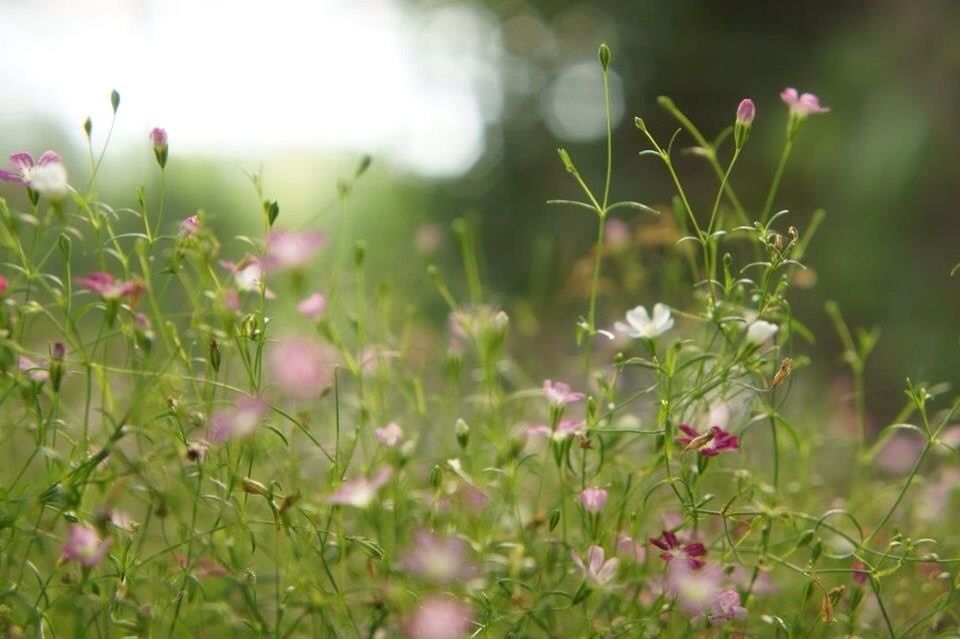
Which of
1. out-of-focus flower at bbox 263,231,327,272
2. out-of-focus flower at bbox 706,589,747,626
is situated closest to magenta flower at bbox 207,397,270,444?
out-of-focus flower at bbox 263,231,327,272

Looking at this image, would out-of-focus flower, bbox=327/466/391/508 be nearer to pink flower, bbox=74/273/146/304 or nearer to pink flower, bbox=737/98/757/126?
pink flower, bbox=74/273/146/304

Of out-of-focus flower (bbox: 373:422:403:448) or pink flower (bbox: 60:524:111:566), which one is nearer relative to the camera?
pink flower (bbox: 60:524:111:566)

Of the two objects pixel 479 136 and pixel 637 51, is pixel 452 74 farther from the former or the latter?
pixel 637 51

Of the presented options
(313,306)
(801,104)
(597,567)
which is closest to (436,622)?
(597,567)

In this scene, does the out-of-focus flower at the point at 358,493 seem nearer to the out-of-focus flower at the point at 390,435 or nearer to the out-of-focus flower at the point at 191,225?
the out-of-focus flower at the point at 390,435

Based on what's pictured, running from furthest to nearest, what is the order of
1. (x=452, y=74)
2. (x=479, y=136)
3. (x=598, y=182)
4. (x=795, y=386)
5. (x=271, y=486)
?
(x=452, y=74) < (x=479, y=136) < (x=598, y=182) < (x=795, y=386) < (x=271, y=486)

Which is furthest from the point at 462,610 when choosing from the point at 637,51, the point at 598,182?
the point at 637,51

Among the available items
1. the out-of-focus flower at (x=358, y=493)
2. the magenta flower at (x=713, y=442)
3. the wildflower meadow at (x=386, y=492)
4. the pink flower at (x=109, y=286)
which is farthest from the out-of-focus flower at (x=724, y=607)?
the pink flower at (x=109, y=286)

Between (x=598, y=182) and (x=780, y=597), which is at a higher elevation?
(x=780, y=597)
